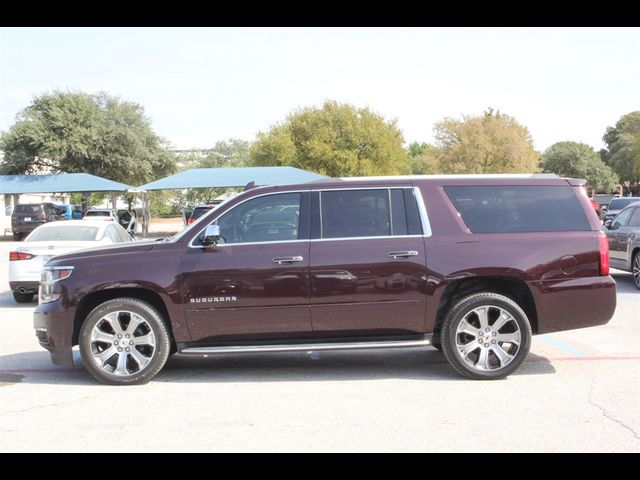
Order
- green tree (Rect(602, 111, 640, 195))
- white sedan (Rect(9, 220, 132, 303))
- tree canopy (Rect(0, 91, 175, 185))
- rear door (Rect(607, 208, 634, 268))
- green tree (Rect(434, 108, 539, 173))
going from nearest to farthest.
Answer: white sedan (Rect(9, 220, 132, 303))
rear door (Rect(607, 208, 634, 268))
tree canopy (Rect(0, 91, 175, 185))
green tree (Rect(434, 108, 539, 173))
green tree (Rect(602, 111, 640, 195))

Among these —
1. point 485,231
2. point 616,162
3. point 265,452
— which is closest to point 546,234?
point 485,231

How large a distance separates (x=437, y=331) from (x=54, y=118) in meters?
45.8

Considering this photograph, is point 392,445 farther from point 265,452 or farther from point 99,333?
point 99,333

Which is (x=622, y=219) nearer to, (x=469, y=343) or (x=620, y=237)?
(x=620, y=237)

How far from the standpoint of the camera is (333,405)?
232 inches

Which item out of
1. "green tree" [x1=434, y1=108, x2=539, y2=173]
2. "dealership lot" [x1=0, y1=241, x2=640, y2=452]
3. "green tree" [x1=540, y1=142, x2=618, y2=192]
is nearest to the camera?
"dealership lot" [x1=0, y1=241, x2=640, y2=452]

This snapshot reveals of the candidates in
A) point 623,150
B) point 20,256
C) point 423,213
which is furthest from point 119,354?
point 623,150

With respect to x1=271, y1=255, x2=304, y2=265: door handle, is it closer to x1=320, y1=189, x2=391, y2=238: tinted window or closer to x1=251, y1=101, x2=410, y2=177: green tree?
x1=320, y1=189, x2=391, y2=238: tinted window

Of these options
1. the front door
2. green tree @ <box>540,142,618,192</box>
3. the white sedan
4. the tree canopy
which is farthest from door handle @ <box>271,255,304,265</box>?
green tree @ <box>540,142,618,192</box>

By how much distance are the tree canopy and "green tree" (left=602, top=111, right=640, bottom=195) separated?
2127 inches

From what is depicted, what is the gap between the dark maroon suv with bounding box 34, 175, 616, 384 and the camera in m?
6.66

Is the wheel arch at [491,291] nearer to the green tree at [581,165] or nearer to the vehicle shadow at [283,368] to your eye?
the vehicle shadow at [283,368]

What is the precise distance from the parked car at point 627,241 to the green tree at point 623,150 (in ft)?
229

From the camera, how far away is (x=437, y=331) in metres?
6.91
